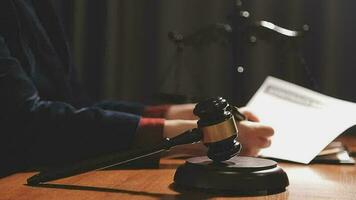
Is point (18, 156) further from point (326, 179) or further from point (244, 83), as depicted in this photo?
point (244, 83)

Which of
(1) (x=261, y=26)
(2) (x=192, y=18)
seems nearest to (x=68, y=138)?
(1) (x=261, y=26)

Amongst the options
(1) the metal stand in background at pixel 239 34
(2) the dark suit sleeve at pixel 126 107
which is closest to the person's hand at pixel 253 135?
(2) the dark suit sleeve at pixel 126 107

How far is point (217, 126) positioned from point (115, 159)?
0.12 m

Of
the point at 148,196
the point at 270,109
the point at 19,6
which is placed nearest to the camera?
the point at 148,196

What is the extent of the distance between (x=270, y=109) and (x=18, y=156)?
481 millimetres

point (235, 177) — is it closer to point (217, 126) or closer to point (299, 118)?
point (217, 126)

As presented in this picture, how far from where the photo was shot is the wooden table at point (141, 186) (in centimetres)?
59

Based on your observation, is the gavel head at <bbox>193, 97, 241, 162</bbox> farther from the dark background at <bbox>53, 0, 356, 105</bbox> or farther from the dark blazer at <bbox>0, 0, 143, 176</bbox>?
the dark background at <bbox>53, 0, 356, 105</bbox>

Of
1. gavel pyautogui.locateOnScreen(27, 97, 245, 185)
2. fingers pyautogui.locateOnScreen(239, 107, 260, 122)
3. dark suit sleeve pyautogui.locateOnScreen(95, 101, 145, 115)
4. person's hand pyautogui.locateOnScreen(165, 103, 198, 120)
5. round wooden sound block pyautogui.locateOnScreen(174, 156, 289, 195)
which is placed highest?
gavel pyautogui.locateOnScreen(27, 97, 245, 185)

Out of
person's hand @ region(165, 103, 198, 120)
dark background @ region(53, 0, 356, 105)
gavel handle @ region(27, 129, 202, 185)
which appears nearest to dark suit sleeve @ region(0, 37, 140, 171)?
gavel handle @ region(27, 129, 202, 185)

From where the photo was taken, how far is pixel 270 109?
3.44ft

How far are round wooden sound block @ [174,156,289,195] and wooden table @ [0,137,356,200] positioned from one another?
1 cm

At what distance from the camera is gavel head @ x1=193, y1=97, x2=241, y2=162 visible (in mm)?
604

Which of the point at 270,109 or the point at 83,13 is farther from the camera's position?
the point at 83,13
